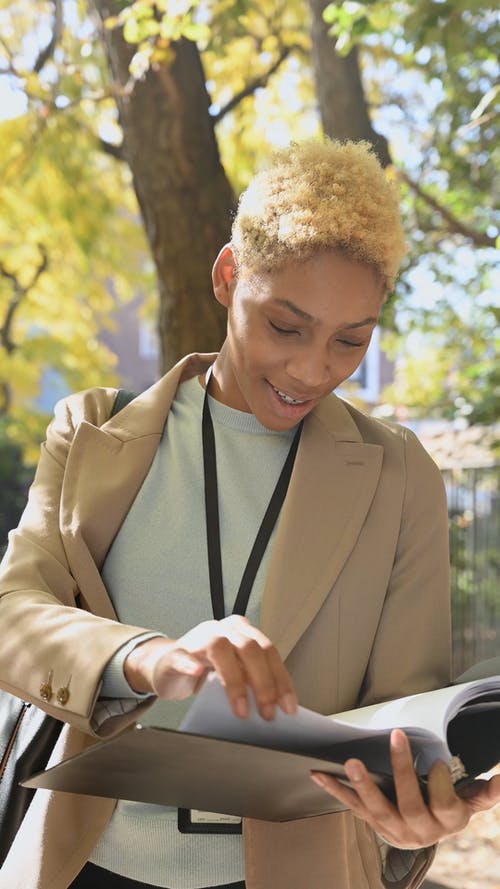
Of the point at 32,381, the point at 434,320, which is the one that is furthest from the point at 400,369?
the point at 32,381

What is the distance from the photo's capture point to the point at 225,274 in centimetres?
207

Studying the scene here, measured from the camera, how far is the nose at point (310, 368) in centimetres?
188

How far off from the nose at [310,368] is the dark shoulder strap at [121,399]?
17.0 inches

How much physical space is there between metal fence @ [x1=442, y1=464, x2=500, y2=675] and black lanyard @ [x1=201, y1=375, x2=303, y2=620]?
7.11 m

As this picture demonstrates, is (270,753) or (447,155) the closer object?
(270,753)

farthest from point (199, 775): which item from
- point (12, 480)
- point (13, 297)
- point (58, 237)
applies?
point (13, 297)

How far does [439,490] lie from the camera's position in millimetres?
2029

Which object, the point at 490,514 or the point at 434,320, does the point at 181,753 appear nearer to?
the point at 490,514

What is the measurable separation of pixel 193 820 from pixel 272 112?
32.1ft

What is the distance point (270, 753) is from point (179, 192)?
4093mm

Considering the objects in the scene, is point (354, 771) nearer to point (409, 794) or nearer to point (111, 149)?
point (409, 794)

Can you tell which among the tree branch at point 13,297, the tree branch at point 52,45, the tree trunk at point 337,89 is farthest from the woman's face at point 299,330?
the tree branch at point 13,297

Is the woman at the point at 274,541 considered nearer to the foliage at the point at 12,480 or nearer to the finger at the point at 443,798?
the finger at the point at 443,798

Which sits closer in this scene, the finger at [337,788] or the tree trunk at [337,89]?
the finger at [337,788]
